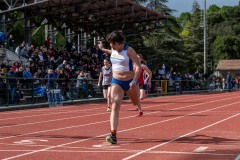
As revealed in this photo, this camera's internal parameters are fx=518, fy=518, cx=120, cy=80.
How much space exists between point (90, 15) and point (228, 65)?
69.1 m

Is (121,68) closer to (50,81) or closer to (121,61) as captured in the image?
(121,61)

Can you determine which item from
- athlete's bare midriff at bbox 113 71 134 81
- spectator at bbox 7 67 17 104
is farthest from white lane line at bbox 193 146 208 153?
spectator at bbox 7 67 17 104

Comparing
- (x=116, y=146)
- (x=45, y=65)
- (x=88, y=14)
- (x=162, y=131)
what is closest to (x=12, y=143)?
(x=116, y=146)

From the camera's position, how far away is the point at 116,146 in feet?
30.2

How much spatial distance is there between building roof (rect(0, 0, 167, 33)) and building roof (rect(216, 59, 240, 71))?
202 feet

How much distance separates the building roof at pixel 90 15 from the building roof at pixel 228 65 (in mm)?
61525

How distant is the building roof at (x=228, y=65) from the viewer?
10656 centimetres

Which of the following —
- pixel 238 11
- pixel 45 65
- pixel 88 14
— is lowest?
pixel 45 65

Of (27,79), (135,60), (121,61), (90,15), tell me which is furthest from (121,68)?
(90,15)

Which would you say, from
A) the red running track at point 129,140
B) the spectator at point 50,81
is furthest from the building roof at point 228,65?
the red running track at point 129,140

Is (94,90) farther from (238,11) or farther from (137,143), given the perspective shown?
(238,11)

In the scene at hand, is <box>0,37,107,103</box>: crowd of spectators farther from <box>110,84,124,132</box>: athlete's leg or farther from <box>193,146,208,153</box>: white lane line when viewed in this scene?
<box>193,146,208,153</box>: white lane line

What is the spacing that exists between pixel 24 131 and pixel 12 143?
2329mm

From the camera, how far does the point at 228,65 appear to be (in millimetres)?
107250
